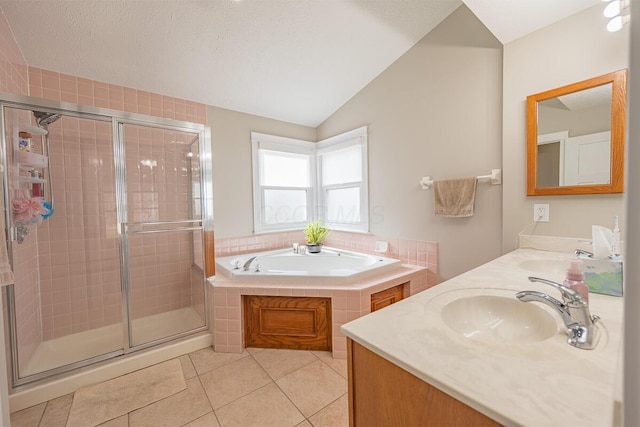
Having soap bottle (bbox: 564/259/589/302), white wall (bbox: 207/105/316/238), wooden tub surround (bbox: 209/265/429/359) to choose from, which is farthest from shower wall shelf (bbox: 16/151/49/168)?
soap bottle (bbox: 564/259/589/302)

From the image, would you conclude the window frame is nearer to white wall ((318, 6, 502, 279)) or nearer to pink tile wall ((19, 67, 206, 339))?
pink tile wall ((19, 67, 206, 339))

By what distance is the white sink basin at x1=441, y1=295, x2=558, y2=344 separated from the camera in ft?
3.11

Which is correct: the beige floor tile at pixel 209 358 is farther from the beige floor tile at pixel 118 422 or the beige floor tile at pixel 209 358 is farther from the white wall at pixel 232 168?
the white wall at pixel 232 168

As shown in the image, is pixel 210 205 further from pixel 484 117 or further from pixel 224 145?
pixel 484 117

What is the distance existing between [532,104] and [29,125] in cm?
339

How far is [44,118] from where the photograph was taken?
6.26ft

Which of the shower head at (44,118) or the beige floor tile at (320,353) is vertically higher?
the shower head at (44,118)

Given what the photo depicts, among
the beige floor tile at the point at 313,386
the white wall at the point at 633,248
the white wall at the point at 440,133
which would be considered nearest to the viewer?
the white wall at the point at 633,248

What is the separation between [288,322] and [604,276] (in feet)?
6.20

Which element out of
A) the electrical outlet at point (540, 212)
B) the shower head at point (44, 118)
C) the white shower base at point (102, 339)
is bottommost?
the white shower base at point (102, 339)

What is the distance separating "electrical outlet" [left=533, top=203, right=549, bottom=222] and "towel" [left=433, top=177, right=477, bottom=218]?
412 mm

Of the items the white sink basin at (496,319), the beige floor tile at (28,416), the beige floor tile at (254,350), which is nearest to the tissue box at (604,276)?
the white sink basin at (496,319)

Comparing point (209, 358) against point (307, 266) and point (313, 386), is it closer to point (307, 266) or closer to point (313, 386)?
point (313, 386)

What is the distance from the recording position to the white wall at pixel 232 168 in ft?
9.38
